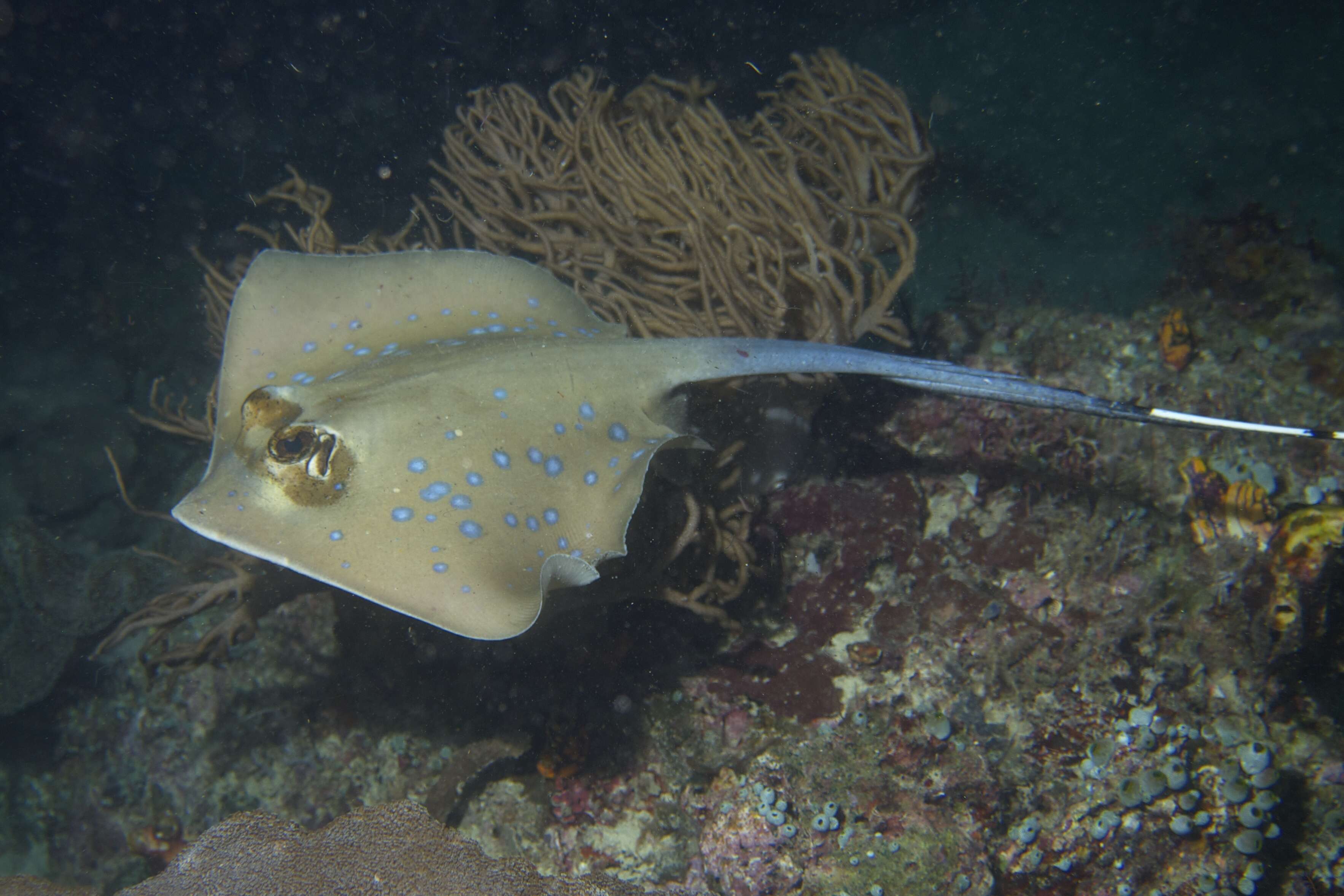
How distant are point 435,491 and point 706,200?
3.30 m

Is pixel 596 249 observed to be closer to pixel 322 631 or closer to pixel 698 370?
pixel 698 370

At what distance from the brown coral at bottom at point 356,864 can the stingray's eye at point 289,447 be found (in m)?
2.21

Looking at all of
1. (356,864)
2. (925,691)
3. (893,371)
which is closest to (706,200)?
(893,371)

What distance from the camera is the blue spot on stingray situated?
3.04 meters

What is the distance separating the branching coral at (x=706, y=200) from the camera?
446 cm

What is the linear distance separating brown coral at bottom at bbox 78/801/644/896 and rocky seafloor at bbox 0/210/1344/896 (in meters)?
1.15

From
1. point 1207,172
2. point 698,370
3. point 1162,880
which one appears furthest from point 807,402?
point 1207,172

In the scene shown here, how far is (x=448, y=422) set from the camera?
3.25 meters

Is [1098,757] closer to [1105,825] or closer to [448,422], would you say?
[1105,825]

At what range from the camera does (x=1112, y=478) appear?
4.87 meters

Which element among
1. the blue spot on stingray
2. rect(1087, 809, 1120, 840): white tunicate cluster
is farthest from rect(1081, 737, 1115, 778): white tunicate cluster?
the blue spot on stingray

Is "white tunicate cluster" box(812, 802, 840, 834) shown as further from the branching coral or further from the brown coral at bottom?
the branching coral

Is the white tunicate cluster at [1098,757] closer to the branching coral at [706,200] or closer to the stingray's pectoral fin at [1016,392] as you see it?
the stingray's pectoral fin at [1016,392]

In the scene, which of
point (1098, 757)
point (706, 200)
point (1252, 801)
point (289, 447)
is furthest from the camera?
point (706, 200)
